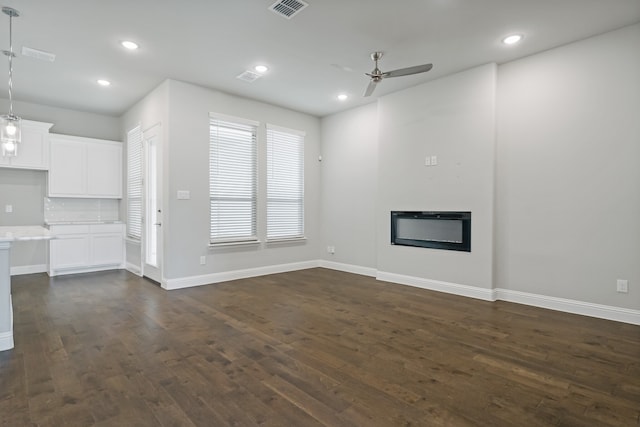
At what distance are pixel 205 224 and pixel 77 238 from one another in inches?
103

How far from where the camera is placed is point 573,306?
3688mm

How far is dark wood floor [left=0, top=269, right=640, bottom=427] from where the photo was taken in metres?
1.86

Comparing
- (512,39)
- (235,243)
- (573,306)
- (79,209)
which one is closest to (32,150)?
(79,209)

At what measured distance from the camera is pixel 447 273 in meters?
4.57

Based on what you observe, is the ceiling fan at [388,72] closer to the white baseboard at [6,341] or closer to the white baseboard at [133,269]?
the white baseboard at [6,341]

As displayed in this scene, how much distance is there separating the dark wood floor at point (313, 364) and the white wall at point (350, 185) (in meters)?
1.96

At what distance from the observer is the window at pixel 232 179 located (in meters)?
5.18

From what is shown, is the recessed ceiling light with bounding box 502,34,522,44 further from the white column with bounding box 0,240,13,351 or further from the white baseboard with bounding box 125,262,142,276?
the white baseboard with bounding box 125,262,142,276

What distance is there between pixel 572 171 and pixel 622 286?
1.29 meters

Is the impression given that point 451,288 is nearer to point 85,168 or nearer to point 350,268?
point 350,268

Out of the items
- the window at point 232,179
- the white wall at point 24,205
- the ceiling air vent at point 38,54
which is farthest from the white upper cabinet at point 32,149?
the window at point 232,179

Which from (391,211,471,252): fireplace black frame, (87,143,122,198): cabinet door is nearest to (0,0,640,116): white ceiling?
(87,143,122,198): cabinet door

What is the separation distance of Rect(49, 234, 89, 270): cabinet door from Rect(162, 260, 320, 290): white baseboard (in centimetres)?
225

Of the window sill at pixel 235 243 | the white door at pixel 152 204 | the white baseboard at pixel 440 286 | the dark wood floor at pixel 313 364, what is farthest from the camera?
the window sill at pixel 235 243
